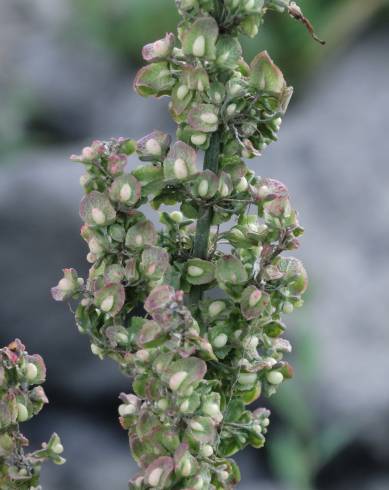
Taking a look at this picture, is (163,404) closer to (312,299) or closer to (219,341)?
(219,341)

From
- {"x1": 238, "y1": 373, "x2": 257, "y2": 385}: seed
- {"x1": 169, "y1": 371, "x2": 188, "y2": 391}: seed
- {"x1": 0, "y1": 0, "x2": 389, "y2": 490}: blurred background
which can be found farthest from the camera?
{"x1": 0, "y1": 0, "x2": 389, "y2": 490}: blurred background

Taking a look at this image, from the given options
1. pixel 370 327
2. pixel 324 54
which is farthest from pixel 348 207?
pixel 324 54

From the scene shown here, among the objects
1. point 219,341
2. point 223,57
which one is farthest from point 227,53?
point 219,341

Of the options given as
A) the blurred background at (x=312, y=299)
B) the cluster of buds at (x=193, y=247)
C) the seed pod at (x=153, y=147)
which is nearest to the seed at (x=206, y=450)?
the cluster of buds at (x=193, y=247)

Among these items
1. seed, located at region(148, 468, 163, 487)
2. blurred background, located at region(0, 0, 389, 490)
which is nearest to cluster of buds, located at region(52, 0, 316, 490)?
seed, located at region(148, 468, 163, 487)

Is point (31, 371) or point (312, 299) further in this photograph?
point (312, 299)

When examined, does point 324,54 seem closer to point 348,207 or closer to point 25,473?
point 348,207

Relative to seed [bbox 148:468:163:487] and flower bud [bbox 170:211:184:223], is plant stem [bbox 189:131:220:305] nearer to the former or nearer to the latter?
flower bud [bbox 170:211:184:223]
